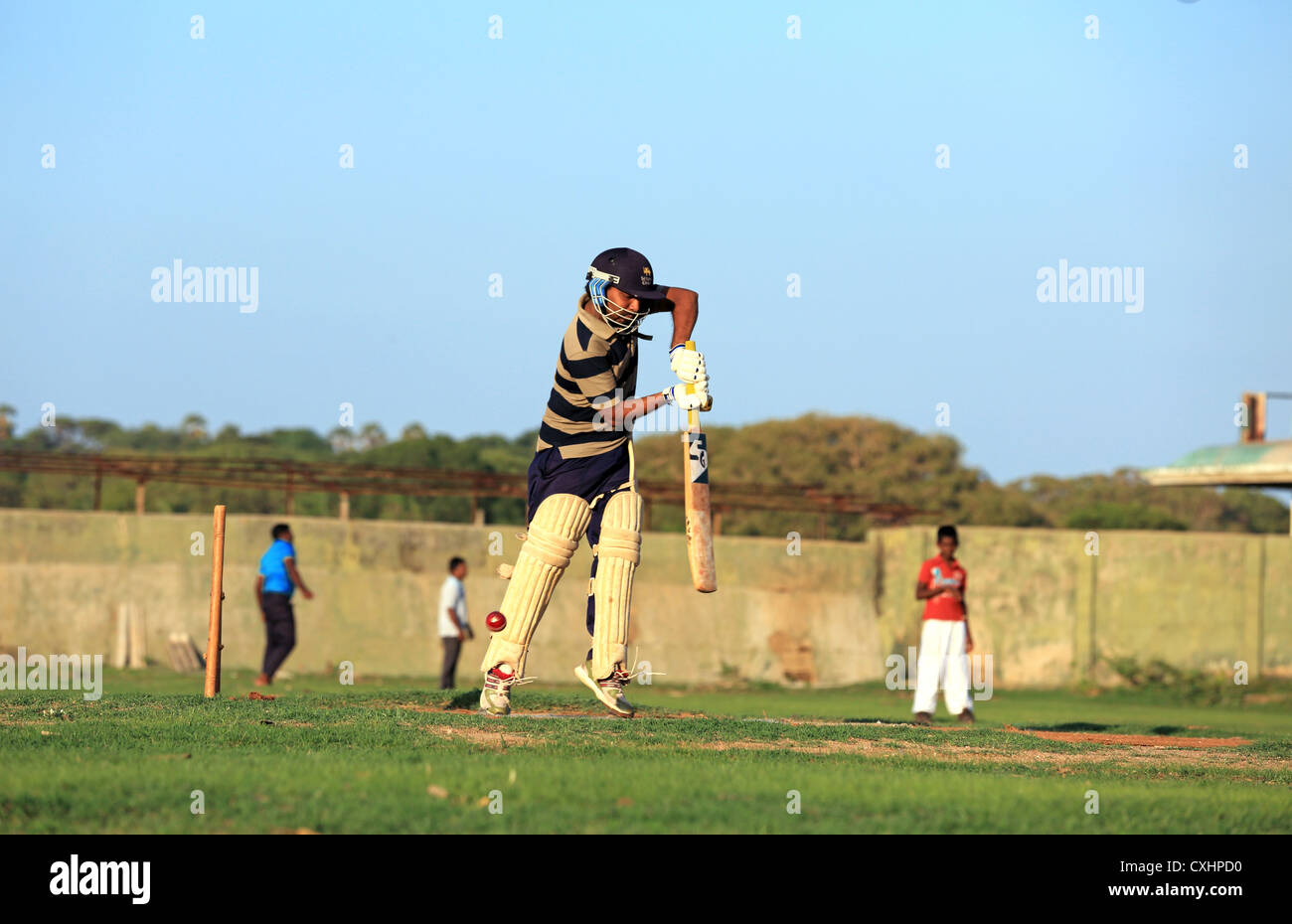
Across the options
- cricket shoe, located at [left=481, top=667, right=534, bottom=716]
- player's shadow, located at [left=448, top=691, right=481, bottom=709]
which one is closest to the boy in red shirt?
player's shadow, located at [left=448, top=691, right=481, bottom=709]

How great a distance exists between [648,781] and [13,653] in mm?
20592

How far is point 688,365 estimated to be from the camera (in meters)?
8.91

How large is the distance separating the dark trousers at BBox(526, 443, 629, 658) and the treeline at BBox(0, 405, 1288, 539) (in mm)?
43516

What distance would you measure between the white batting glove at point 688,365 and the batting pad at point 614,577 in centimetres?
84

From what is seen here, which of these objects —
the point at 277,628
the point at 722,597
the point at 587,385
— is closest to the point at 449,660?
the point at 277,628

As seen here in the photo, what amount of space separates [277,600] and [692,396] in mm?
11286

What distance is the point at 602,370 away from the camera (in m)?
9.29

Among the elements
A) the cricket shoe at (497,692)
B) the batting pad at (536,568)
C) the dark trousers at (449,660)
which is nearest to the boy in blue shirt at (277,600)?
the dark trousers at (449,660)

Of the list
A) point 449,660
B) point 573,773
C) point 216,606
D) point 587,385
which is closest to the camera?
point 573,773

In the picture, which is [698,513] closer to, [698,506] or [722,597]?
[698,506]

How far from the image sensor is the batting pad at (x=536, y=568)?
935 cm

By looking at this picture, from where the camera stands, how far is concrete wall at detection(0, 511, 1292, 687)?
25344mm
